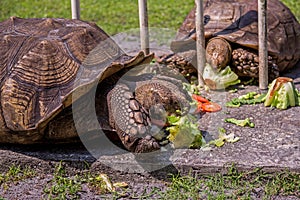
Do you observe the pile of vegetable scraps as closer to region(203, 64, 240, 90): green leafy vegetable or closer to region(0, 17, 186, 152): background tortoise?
region(0, 17, 186, 152): background tortoise

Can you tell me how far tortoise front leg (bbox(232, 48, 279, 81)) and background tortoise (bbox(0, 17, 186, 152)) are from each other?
158 cm

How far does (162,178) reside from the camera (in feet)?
14.3

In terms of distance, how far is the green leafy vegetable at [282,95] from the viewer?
5.21 meters

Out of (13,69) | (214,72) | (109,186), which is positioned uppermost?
(13,69)

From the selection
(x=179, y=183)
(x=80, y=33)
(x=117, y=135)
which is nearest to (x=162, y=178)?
(x=179, y=183)

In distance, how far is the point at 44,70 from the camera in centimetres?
443

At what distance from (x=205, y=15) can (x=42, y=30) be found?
224cm

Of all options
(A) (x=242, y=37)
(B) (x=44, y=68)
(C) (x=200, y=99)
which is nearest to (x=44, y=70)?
(B) (x=44, y=68)

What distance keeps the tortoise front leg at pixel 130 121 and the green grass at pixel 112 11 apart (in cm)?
496

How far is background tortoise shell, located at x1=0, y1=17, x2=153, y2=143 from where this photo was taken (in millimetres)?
4336

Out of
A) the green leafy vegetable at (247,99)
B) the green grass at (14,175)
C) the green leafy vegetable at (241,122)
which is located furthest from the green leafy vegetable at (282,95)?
the green grass at (14,175)

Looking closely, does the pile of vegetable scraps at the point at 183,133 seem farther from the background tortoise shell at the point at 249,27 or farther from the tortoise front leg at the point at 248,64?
the background tortoise shell at the point at 249,27

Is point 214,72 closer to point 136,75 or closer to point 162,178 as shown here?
point 136,75

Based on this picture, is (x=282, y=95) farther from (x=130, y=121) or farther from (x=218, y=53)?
(x=130, y=121)
